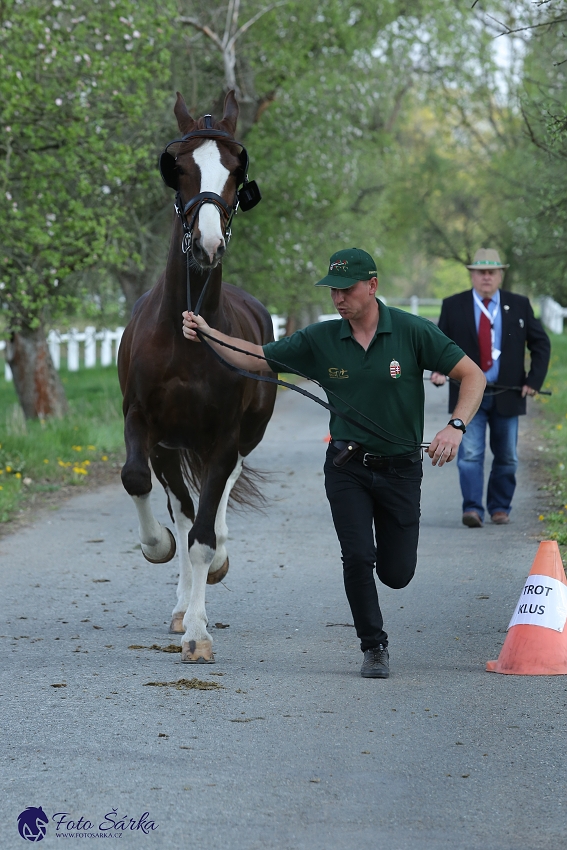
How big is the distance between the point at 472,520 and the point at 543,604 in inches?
162

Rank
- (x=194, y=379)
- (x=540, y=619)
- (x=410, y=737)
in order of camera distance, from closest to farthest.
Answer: (x=410, y=737)
(x=540, y=619)
(x=194, y=379)

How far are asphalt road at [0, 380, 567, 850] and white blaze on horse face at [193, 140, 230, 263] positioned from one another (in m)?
2.04

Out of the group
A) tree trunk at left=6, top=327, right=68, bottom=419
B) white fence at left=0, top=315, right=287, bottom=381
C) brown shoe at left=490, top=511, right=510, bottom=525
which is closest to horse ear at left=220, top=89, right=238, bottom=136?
brown shoe at left=490, top=511, right=510, bottom=525

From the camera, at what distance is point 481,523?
9.95m

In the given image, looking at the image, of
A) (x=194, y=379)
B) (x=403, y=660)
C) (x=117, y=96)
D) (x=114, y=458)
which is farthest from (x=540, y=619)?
(x=117, y=96)

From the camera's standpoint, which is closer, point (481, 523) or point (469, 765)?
point (469, 765)

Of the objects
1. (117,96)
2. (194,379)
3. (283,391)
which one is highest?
(117,96)

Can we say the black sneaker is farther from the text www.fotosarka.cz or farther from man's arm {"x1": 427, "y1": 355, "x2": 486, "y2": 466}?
the text www.fotosarka.cz

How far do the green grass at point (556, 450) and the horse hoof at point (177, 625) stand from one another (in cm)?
290

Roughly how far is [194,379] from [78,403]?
13568mm

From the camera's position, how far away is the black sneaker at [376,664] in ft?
18.4

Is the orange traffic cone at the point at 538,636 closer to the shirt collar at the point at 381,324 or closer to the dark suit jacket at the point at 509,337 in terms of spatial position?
the shirt collar at the point at 381,324

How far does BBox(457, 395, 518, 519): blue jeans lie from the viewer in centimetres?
1009

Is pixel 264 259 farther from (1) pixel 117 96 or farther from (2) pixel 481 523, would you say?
(2) pixel 481 523
